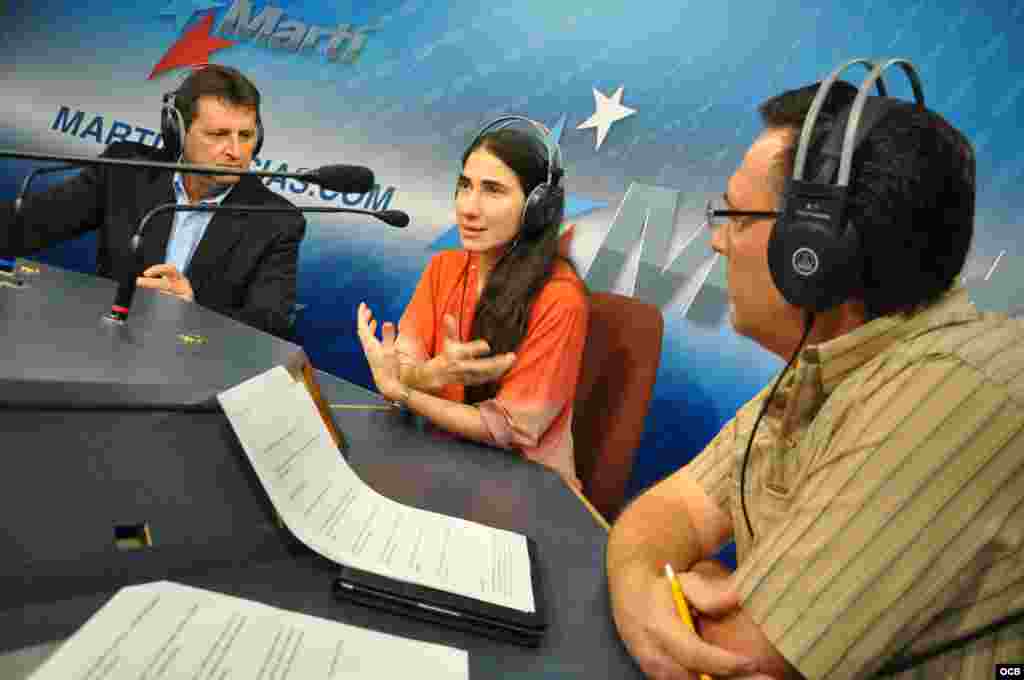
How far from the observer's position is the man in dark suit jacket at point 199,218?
2.17m

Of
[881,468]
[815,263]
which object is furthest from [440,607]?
[815,263]

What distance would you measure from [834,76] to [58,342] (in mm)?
937

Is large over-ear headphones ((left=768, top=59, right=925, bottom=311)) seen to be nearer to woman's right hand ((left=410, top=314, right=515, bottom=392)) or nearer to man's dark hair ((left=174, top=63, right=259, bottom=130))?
woman's right hand ((left=410, top=314, right=515, bottom=392))

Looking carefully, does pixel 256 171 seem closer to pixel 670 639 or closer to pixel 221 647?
pixel 221 647

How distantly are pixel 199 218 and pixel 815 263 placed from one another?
1.98 m

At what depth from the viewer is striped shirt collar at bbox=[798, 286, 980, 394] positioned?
0.85 meters

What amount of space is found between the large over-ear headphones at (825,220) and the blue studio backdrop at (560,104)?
1.84 metres

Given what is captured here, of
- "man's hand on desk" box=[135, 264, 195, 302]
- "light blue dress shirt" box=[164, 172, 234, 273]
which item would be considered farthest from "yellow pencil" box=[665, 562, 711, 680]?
"light blue dress shirt" box=[164, 172, 234, 273]

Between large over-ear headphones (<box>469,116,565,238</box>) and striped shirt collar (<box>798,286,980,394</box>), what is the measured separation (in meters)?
1.12

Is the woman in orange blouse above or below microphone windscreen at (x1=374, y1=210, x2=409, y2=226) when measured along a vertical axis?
below

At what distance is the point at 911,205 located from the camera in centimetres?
82

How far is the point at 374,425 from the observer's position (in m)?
1.46

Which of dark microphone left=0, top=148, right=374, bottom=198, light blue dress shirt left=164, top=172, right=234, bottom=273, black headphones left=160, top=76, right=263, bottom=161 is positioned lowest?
light blue dress shirt left=164, top=172, right=234, bottom=273

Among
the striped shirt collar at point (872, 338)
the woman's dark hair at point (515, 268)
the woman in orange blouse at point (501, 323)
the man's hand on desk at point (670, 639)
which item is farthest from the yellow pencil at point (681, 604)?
the woman's dark hair at point (515, 268)
